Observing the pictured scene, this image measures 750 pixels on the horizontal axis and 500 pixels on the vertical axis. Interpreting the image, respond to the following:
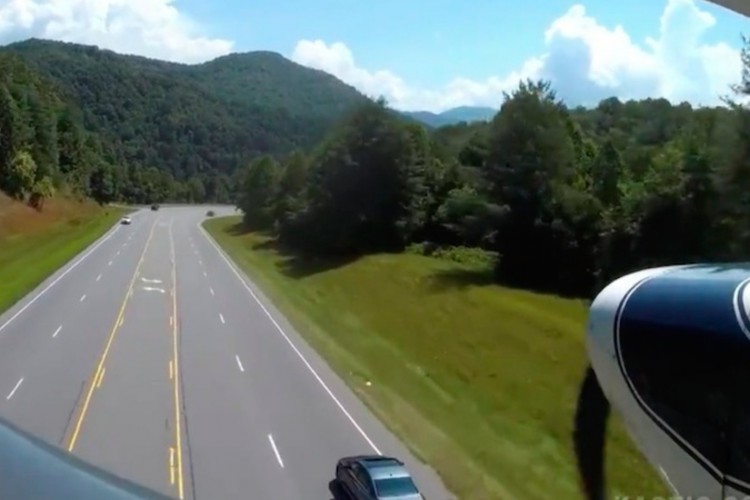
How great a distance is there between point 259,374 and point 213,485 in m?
8.05

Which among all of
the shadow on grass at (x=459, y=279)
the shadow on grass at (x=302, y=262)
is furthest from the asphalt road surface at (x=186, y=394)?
the shadow on grass at (x=302, y=262)

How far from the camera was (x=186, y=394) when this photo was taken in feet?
59.0

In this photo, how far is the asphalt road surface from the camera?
13.0 meters

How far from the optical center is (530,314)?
2722cm

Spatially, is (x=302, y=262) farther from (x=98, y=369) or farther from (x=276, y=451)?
(x=276, y=451)

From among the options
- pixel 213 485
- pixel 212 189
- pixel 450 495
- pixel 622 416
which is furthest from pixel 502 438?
pixel 212 189

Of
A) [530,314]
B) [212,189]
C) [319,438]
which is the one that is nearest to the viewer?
[319,438]

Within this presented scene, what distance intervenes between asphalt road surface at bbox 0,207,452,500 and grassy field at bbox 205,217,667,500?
0.70 meters

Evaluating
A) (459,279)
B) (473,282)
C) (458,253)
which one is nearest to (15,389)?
(473,282)

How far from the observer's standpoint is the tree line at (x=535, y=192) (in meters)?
27.0

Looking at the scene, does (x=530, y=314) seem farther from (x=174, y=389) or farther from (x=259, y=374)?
(x=174, y=389)

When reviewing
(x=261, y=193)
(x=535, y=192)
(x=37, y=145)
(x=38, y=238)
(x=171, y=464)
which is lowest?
(x=38, y=238)

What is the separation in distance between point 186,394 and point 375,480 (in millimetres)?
7306

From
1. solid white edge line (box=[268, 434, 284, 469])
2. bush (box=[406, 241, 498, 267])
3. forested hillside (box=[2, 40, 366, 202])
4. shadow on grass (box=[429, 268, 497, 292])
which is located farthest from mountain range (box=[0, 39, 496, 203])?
solid white edge line (box=[268, 434, 284, 469])
